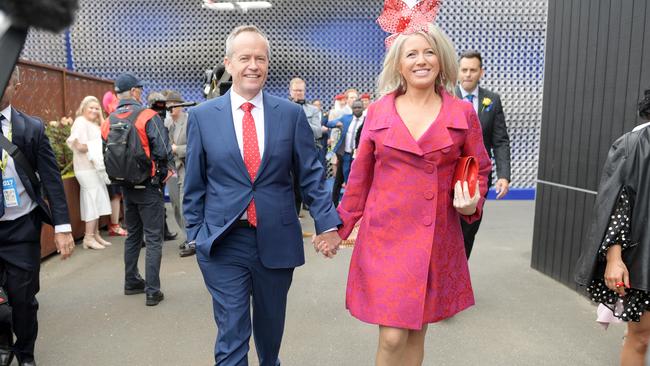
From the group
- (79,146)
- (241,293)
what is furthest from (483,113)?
(79,146)

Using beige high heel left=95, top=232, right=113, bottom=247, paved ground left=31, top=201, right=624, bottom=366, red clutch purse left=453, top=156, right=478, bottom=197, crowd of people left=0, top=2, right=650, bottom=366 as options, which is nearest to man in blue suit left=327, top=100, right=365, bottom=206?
paved ground left=31, top=201, right=624, bottom=366

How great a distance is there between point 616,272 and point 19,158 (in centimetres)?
301

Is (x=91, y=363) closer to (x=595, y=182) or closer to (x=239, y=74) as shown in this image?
(x=239, y=74)

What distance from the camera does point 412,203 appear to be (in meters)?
2.10

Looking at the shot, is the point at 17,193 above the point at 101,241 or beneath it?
above

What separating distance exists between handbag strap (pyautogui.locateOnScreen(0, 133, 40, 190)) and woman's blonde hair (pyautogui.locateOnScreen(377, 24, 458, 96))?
6.25ft

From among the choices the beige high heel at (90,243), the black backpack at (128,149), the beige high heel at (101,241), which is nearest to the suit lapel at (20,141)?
the black backpack at (128,149)

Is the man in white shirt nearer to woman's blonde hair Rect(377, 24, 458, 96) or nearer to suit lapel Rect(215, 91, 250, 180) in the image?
suit lapel Rect(215, 91, 250, 180)

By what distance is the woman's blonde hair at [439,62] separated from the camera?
7.17ft

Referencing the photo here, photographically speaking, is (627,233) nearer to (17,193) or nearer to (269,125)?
(269,125)

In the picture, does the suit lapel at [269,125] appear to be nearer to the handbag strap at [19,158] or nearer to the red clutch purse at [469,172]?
the red clutch purse at [469,172]

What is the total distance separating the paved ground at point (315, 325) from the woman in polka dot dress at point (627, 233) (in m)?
1.00

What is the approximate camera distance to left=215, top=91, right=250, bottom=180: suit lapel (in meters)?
2.26

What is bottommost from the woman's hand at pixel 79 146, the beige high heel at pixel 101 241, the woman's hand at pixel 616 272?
the beige high heel at pixel 101 241
